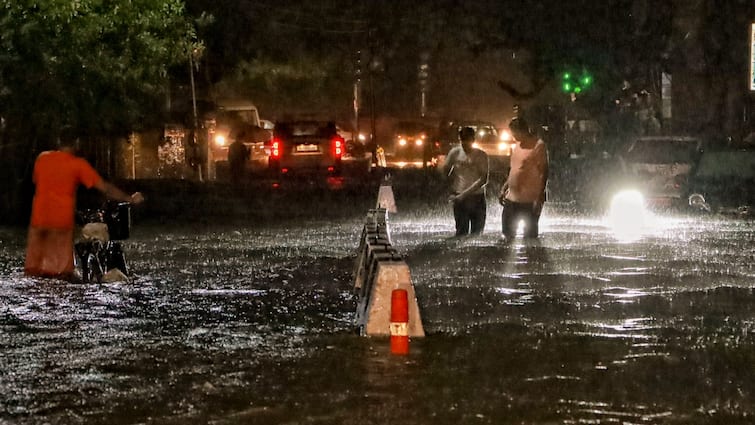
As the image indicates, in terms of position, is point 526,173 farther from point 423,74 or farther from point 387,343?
point 423,74

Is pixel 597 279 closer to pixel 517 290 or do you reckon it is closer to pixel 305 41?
pixel 517 290

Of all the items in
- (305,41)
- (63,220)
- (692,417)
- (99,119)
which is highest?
(305,41)

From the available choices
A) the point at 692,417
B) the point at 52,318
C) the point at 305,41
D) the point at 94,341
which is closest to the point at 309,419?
the point at 692,417

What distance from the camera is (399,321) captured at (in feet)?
31.1

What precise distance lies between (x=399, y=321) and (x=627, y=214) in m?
15.1

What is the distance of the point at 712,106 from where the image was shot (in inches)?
1700

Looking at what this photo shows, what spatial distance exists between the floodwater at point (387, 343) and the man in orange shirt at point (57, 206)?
299mm

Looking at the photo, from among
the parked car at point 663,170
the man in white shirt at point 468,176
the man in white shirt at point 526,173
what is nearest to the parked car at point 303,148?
the parked car at point 663,170

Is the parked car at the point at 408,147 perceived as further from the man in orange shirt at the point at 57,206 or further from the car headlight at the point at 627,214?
the man in orange shirt at the point at 57,206

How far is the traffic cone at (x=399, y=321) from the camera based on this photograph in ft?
31.1

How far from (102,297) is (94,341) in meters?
2.59

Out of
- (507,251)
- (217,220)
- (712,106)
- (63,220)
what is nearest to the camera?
(63,220)

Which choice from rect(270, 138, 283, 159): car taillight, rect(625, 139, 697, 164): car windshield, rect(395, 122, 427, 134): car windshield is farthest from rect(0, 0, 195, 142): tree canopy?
rect(395, 122, 427, 134): car windshield

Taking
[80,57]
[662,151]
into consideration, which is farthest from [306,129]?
[80,57]
